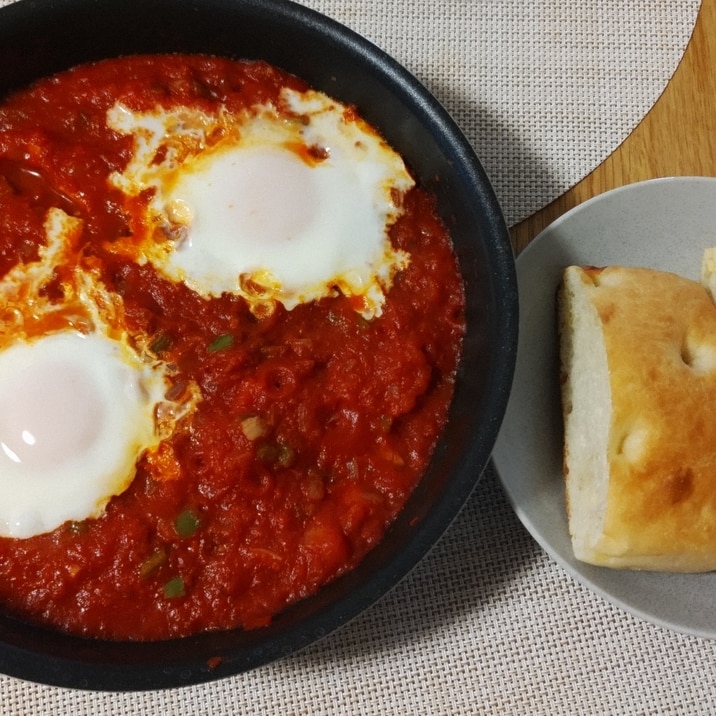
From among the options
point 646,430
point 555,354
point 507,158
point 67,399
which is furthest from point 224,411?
point 507,158

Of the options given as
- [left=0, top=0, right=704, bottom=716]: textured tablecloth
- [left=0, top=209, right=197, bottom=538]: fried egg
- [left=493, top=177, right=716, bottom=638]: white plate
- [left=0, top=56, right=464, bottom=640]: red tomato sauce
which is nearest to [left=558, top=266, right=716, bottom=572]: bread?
[left=493, top=177, right=716, bottom=638]: white plate

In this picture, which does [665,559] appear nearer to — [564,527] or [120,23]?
[564,527]

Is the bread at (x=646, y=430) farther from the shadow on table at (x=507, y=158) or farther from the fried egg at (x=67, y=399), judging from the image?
the fried egg at (x=67, y=399)

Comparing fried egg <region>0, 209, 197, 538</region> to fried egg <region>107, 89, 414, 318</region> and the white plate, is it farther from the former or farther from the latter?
the white plate

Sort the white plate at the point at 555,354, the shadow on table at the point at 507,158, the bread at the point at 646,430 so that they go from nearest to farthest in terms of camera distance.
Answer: the bread at the point at 646,430
the white plate at the point at 555,354
the shadow on table at the point at 507,158

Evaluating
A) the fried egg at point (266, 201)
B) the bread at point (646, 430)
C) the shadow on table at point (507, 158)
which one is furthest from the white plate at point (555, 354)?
the fried egg at point (266, 201)

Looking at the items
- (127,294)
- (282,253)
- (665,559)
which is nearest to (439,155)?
(282,253)
